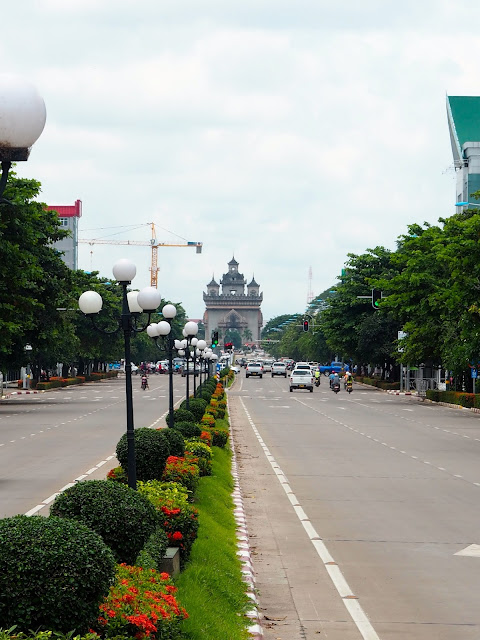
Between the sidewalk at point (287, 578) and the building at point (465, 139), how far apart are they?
117310mm

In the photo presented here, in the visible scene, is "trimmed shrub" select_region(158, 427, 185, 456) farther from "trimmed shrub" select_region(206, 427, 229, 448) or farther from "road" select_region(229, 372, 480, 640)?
"trimmed shrub" select_region(206, 427, 229, 448)

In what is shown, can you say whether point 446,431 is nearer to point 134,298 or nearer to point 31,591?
point 134,298

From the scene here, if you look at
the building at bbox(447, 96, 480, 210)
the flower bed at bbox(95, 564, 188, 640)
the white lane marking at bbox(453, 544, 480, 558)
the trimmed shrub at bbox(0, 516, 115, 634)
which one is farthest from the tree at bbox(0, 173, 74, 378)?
the building at bbox(447, 96, 480, 210)

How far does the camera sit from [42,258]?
51.2 metres

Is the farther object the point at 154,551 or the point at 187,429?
the point at 187,429

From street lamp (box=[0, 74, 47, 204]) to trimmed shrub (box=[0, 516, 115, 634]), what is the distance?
1968mm

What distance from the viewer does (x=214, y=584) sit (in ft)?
31.6

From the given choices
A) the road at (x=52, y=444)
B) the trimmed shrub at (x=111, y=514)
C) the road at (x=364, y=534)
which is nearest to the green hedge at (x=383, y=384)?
the road at (x=52, y=444)

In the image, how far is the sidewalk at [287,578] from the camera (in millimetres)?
9398

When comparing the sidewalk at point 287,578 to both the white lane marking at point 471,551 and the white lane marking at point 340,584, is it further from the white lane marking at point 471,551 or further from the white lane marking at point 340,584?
the white lane marking at point 471,551

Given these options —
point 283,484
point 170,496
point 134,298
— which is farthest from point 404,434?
point 170,496

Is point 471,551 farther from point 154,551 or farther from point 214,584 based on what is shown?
point 154,551

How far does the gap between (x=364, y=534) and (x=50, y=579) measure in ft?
29.8

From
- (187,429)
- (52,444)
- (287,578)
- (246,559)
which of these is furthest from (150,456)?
(52,444)
